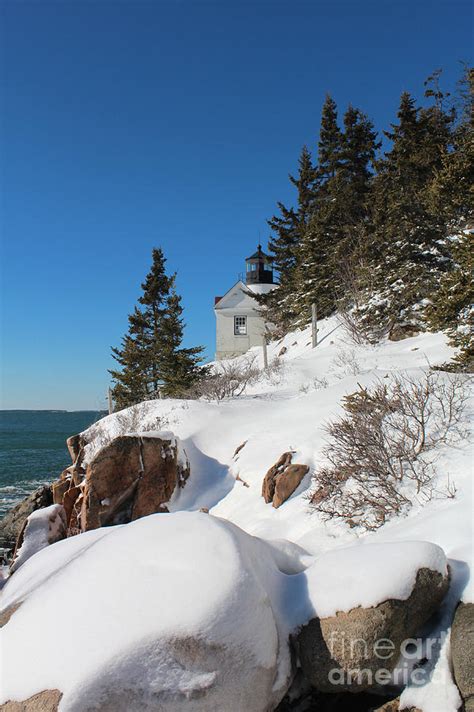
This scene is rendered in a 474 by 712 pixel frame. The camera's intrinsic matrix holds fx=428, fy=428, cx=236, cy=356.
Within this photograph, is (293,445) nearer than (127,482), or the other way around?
(293,445)

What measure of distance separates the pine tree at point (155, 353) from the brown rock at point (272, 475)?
1454cm

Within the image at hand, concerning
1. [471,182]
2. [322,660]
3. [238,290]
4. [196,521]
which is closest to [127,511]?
[196,521]

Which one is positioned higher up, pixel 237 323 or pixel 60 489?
pixel 237 323

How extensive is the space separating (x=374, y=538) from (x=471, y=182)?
8.31m

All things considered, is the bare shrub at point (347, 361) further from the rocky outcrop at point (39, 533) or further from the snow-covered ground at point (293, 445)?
the rocky outcrop at point (39, 533)

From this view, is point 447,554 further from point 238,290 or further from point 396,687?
point 238,290

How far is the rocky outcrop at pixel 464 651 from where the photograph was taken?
3.12m

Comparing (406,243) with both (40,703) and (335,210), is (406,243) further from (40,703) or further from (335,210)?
(40,703)

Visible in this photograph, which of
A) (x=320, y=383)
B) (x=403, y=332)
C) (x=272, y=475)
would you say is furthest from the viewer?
(x=403, y=332)

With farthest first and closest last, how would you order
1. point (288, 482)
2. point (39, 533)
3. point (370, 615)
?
1. point (39, 533)
2. point (288, 482)
3. point (370, 615)

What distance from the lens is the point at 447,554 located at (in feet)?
13.2

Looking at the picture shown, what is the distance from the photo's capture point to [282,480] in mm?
7641

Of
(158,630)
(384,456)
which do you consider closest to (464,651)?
(158,630)

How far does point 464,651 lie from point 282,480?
4495mm
